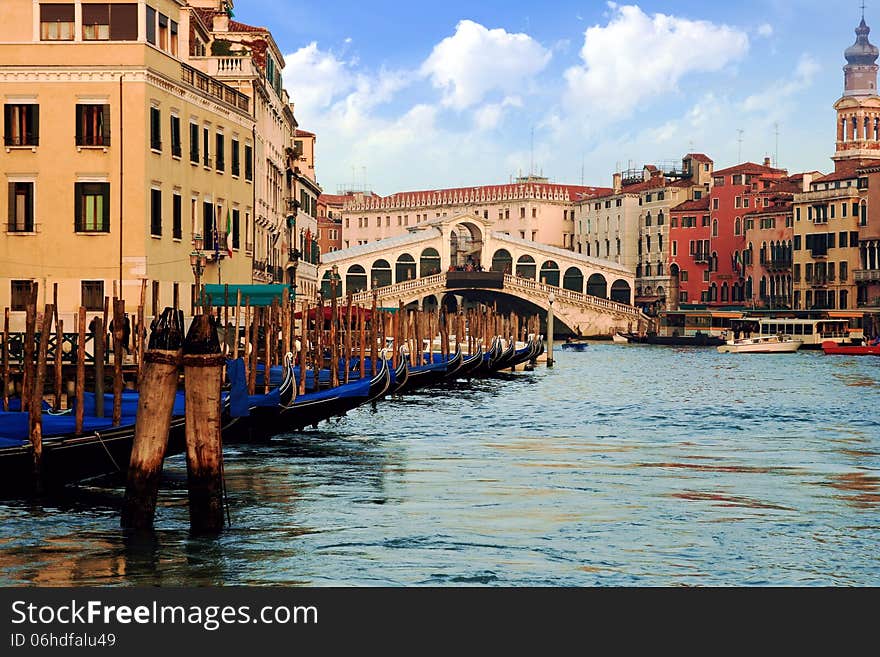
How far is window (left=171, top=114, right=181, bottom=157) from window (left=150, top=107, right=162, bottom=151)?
26.0 inches

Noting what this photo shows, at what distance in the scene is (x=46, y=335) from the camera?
43.5ft

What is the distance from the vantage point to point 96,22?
2419 centimetres

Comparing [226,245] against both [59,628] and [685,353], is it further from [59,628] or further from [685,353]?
[685,353]

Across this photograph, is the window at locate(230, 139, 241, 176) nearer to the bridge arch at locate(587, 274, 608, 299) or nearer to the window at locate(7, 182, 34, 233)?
the window at locate(7, 182, 34, 233)

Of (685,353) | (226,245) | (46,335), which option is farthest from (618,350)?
(46,335)

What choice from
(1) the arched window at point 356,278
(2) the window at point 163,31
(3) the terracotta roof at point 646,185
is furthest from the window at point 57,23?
(3) the terracotta roof at point 646,185

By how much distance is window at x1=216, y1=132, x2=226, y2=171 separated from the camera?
2873cm

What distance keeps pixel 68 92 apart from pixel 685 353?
36.6m

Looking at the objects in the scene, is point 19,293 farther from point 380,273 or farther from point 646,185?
point 646,185

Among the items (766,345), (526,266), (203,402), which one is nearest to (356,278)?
(526,266)

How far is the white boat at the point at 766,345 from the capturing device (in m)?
56.7

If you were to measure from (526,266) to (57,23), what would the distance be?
5417 cm

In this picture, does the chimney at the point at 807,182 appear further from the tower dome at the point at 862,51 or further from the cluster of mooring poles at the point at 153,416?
the cluster of mooring poles at the point at 153,416

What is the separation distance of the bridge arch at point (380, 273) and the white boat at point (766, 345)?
856 inches
